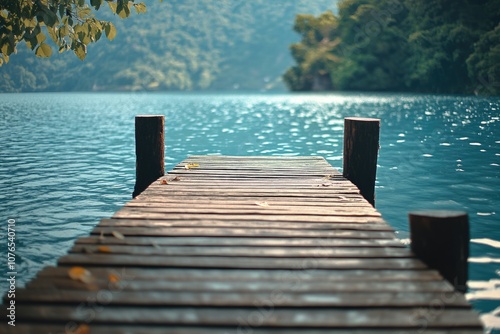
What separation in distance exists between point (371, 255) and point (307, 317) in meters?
1.18

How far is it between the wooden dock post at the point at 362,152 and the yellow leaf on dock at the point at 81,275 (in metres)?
4.84

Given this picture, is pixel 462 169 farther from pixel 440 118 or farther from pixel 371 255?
pixel 440 118

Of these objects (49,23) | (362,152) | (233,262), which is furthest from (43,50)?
(362,152)

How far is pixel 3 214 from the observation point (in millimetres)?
9156

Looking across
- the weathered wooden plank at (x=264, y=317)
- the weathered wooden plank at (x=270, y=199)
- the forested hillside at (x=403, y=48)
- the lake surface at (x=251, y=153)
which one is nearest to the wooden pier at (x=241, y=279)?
the weathered wooden plank at (x=264, y=317)

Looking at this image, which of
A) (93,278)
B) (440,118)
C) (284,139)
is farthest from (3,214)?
(440,118)

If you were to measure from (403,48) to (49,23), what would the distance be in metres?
66.7

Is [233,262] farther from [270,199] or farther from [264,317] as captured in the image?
[270,199]

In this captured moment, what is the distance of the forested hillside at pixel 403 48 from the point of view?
170 ft

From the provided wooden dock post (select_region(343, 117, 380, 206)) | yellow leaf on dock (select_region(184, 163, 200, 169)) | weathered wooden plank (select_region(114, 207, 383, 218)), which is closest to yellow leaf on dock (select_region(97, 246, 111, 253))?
weathered wooden plank (select_region(114, 207, 383, 218))

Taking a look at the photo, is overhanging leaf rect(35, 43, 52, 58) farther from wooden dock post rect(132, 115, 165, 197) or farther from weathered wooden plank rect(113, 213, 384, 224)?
wooden dock post rect(132, 115, 165, 197)

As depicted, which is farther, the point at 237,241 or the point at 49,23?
the point at 49,23

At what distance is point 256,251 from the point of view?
12.9ft

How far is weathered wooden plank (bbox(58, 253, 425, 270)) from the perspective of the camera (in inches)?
141
